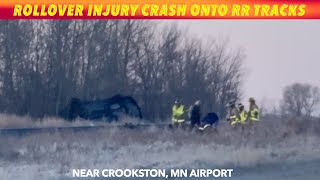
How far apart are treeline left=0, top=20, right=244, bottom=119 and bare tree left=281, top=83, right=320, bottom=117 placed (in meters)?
0.42

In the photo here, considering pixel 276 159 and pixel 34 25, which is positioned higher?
pixel 34 25

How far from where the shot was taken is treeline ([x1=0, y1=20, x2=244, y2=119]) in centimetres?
1135

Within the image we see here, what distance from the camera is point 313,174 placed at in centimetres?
1146

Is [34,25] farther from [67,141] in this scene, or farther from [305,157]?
[305,157]

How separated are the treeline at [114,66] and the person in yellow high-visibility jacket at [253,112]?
0.57 feet

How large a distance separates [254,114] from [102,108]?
Result: 124 cm

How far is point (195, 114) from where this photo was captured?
11391 millimetres

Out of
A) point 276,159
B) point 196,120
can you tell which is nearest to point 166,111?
point 196,120

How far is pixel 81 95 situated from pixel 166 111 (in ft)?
2.34

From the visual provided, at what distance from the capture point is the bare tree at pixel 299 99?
1110cm

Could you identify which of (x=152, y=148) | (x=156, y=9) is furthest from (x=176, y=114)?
(x=156, y=9)

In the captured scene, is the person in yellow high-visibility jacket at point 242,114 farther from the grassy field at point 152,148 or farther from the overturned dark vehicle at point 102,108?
the overturned dark vehicle at point 102,108

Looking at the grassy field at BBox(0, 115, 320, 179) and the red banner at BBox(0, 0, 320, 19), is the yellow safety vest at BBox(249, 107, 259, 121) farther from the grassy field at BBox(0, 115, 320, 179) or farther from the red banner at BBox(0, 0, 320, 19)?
the red banner at BBox(0, 0, 320, 19)

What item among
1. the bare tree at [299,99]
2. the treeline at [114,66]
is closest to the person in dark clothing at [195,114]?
the treeline at [114,66]
